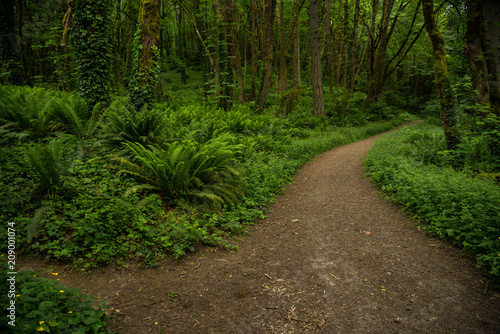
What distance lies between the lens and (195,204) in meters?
4.66

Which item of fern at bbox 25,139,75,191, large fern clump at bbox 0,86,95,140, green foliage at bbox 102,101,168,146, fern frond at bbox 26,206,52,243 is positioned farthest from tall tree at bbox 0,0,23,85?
fern frond at bbox 26,206,52,243

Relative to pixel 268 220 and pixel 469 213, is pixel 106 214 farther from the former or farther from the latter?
pixel 469 213

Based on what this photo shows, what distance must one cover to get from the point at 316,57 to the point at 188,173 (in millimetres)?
11837

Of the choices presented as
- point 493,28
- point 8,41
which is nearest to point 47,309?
point 493,28

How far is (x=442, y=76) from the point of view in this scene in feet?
23.8

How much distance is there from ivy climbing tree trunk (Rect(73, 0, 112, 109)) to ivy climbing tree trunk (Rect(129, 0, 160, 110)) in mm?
728

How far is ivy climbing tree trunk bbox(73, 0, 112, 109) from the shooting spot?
21.3 ft

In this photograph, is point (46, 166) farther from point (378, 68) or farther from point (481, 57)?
point (378, 68)

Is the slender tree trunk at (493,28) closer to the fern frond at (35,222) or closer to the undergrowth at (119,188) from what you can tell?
the undergrowth at (119,188)

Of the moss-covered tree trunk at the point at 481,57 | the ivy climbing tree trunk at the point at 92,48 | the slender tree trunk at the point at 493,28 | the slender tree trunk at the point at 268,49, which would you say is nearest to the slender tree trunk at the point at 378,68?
the slender tree trunk at the point at 268,49

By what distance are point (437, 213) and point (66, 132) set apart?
25.4ft

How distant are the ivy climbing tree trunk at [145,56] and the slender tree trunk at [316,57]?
899 centimetres

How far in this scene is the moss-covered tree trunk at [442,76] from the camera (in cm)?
726

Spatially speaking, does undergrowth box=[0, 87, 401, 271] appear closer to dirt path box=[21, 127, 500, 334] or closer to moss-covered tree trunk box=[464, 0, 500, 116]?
dirt path box=[21, 127, 500, 334]
